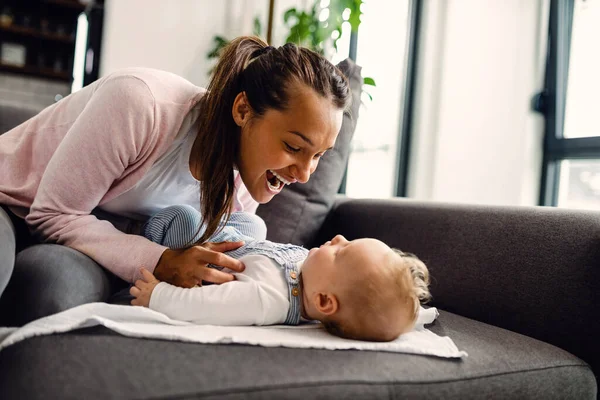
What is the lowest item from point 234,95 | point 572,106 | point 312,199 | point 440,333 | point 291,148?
point 440,333

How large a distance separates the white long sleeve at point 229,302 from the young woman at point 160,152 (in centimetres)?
6

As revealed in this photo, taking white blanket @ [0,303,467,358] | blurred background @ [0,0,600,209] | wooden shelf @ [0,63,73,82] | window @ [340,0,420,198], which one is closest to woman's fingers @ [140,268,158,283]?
white blanket @ [0,303,467,358]

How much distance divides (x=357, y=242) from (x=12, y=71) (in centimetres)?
416

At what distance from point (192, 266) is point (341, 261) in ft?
0.92

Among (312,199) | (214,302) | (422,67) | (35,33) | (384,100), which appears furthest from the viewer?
(35,33)

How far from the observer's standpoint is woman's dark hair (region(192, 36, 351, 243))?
1.13 metres

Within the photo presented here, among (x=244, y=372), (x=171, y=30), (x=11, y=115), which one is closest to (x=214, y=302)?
(x=244, y=372)

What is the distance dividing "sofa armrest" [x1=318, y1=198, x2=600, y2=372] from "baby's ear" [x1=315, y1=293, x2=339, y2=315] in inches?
17.6

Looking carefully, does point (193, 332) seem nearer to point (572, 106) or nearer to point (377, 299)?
point (377, 299)

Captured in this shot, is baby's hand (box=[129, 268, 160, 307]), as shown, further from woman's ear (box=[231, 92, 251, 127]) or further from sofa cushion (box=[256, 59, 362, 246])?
sofa cushion (box=[256, 59, 362, 246])

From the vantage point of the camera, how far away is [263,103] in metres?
1.15

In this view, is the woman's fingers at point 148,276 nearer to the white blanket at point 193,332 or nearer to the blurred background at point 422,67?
the white blanket at point 193,332

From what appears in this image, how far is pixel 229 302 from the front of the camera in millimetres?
938

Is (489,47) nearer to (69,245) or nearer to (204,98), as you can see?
(204,98)
